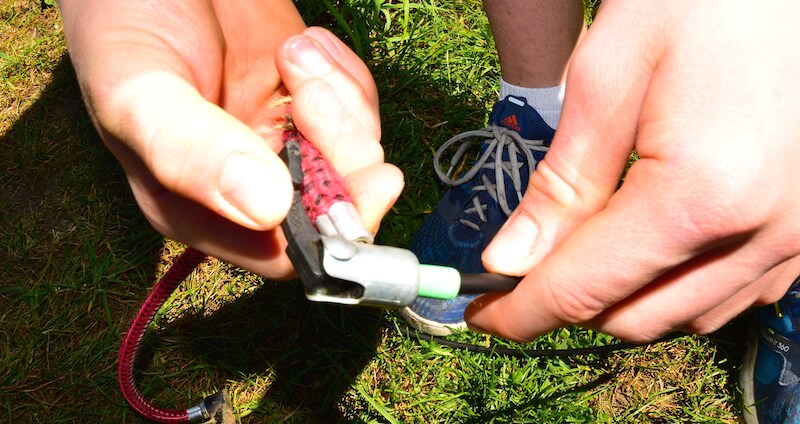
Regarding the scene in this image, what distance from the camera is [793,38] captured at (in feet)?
3.67

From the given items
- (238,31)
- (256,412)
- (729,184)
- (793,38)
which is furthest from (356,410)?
(793,38)

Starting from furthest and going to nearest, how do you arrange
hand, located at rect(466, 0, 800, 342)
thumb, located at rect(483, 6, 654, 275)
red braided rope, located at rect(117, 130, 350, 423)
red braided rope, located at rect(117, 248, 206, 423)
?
red braided rope, located at rect(117, 248, 206, 423)
red braided rope, located at rect(117, 130, 350, 423)
thumb, located at rect(483, 6, 654, 275)
hand, located at rect(466, 0, 800, 342)

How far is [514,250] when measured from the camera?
146 centimetres

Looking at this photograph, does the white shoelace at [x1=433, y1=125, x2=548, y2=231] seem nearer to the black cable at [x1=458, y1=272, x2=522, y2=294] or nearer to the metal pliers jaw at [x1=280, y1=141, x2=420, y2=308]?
the black cable at [x1=458, y1=272, x2=522, y2=294]

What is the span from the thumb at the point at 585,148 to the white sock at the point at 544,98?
3.77ft

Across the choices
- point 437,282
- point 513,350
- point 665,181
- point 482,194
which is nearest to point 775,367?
point 513,350

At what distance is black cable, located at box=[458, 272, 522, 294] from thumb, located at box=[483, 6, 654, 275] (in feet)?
0.07

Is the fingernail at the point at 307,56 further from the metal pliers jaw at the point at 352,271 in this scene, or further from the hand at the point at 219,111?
the metal pliers jaw at the point at 352,271

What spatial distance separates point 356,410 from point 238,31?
1.29 meters

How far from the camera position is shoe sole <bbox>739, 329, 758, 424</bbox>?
87.0 inches

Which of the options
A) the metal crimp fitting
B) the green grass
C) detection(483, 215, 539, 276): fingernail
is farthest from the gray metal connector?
the green grass

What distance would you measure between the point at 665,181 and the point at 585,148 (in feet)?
0.69

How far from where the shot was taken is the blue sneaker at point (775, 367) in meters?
2.16

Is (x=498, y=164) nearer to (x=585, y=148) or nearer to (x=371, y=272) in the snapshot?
(x=585, y=148)
